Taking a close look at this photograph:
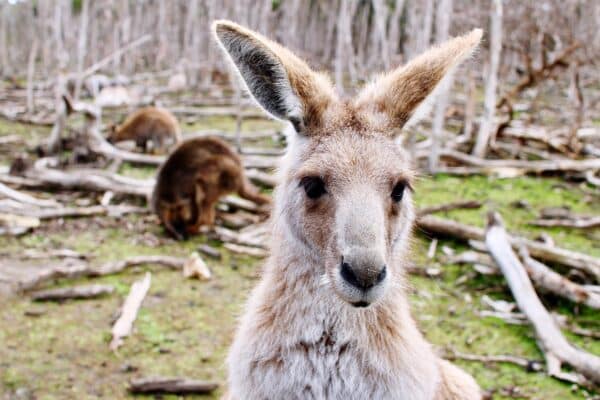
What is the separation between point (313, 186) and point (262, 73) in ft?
1.66

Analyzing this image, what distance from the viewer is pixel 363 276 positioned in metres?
2.01

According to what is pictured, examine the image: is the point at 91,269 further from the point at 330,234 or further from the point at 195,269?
the point at 330,234

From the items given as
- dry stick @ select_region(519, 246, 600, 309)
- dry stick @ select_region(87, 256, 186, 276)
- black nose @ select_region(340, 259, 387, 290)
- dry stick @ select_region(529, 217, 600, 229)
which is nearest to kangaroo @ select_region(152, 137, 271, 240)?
dry stick @ select_region(87, 256, 186, 276)

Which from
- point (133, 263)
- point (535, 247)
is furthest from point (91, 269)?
point (535, 247)

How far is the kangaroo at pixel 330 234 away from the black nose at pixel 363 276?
0.14 feet

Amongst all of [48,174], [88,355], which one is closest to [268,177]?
[48,174]

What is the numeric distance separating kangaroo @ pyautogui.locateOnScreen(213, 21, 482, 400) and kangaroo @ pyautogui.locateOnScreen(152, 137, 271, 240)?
3.95 metres

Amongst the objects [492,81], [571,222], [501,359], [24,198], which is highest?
[492,81]

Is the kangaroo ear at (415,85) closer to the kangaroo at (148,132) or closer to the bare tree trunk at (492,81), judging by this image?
the bare tree trunk at (492,81)

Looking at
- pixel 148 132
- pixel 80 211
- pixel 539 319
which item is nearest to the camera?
pixel 539 319

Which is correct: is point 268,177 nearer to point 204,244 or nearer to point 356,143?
point 204,244

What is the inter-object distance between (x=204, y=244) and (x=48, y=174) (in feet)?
8.63

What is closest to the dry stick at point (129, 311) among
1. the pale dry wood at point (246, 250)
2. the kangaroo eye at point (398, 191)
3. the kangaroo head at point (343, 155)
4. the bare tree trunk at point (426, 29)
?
the pale dry wood at point (246, 250)

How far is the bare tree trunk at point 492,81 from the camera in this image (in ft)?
27.2
